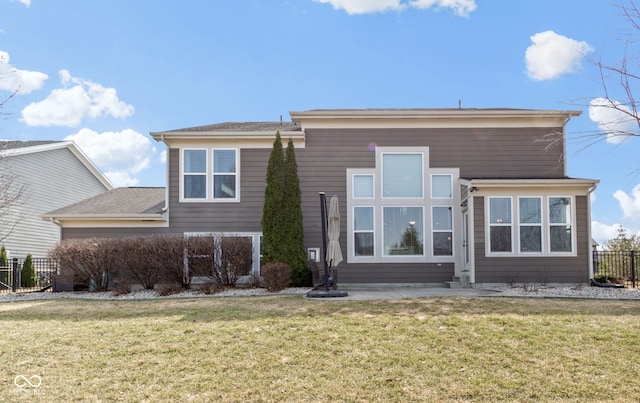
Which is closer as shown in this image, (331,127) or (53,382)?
(53,382)

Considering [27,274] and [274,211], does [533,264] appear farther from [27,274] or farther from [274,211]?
[27,274]

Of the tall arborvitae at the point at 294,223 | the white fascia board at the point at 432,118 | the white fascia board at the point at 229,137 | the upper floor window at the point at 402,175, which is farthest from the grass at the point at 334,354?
the white fascia board at the point at 432,118

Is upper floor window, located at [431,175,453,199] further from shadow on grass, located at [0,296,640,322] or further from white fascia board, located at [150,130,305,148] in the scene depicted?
shadow on grass, located at [0,296,640,322]

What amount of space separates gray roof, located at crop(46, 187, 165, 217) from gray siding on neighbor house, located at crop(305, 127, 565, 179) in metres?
5.63

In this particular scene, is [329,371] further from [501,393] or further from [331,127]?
[331,127]

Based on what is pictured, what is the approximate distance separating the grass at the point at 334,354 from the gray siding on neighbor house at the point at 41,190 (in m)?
12.9

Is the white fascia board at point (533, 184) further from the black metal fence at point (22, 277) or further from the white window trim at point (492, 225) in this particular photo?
the black metal fence at point (22, 277)

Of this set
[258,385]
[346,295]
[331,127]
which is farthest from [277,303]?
[331,127]

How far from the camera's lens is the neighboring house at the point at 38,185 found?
19.5 metres

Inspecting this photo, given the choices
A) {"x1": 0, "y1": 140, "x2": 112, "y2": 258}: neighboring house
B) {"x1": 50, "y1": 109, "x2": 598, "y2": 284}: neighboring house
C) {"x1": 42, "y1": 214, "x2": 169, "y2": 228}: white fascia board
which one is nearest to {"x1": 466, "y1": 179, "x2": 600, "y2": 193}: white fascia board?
{"x1": 50, "y1": 109, "x2": 598, "y2": 284}: neighboring house

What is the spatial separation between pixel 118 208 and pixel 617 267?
16309 millimetres

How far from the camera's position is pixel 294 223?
44.8ft

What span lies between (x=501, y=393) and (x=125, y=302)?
338 inches

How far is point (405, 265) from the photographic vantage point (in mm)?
14797
